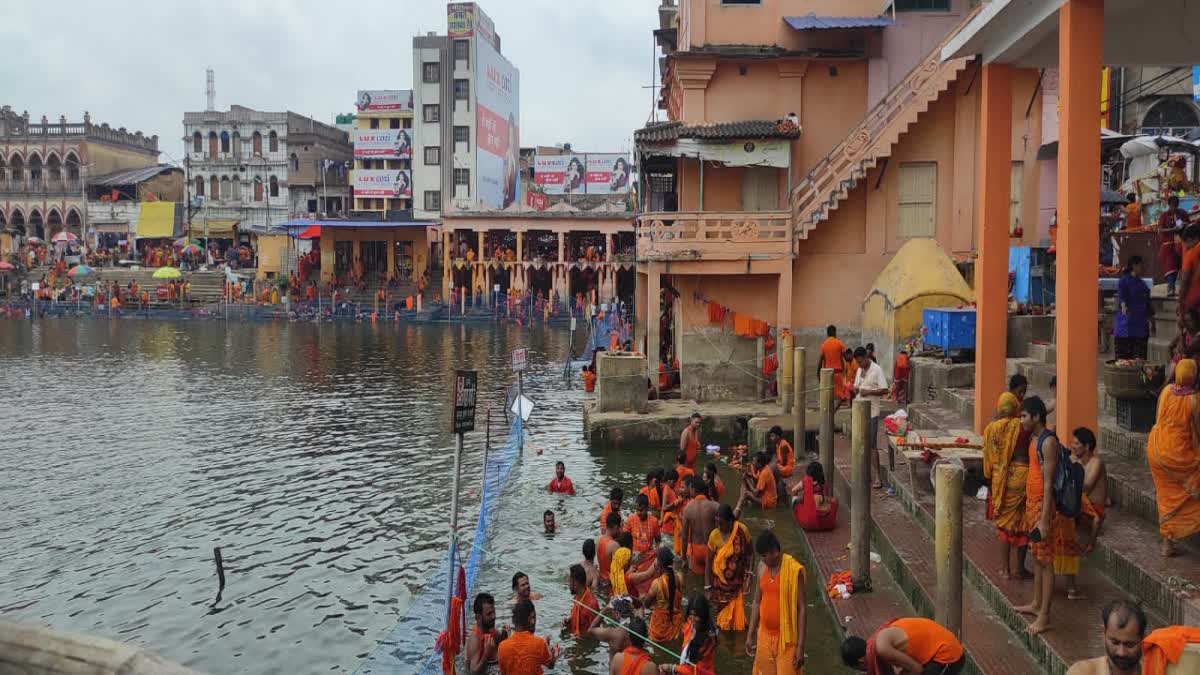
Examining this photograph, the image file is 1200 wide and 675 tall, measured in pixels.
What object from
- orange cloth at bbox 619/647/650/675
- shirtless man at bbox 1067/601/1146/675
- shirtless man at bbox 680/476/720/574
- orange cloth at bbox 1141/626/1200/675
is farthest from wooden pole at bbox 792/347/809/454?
orange cloth at bbox 1141/626/1200/675

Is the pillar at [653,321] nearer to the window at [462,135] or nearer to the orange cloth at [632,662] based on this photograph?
the orange cloth at [632,662]

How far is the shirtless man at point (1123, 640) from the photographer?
5.30 metres

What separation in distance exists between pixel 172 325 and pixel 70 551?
45304 mm

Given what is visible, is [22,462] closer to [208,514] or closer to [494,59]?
[208,514]

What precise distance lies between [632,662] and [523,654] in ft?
5.90

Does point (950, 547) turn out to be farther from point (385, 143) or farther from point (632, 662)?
point (385, 143)

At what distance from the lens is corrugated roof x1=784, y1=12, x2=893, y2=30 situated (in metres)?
23.7

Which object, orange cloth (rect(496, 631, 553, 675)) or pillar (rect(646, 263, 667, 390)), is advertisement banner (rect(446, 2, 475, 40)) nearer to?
pillar (rect(646, 263, 667, 390))

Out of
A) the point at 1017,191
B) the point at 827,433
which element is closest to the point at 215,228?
the point at 1017,191

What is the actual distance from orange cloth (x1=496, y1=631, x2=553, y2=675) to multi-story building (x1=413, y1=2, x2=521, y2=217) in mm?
60652

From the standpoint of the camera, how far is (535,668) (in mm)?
9594

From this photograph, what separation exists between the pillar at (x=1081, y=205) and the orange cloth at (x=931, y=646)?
5.02 metres

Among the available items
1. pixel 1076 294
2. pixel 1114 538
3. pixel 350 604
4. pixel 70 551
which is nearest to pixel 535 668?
pixel 350 604

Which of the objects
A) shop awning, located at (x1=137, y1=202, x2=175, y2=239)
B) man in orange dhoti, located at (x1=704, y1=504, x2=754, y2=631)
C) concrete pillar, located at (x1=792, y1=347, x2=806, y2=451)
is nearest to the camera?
man in orange dhoti, located at (x1=704, y1=504, x2=754, y2=631)
